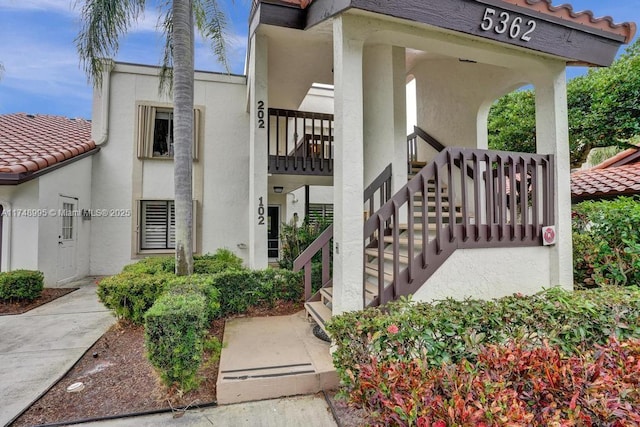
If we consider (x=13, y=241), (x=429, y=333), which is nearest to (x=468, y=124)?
(x=429, y=333)

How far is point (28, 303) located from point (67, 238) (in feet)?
7.15

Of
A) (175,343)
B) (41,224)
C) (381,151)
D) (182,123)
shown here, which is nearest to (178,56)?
(182,123)

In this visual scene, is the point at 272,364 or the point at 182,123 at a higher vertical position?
the point at 182,123

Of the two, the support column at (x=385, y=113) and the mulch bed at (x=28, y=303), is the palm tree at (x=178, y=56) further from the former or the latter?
the mulch bed at (x=28, y=303)

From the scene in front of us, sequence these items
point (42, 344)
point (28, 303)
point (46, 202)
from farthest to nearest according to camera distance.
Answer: point (46, 202) → point (28, 303) → point (42, 344)

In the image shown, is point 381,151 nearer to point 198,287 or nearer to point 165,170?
point 198,287

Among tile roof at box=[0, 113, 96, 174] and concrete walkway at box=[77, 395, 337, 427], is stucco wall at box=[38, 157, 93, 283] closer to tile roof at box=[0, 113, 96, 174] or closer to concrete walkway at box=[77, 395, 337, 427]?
tile roof at box=[0, 113, 96, 174]

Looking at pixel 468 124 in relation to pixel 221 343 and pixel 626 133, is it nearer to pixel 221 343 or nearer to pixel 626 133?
pixel 221 343

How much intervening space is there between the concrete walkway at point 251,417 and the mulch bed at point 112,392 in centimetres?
10

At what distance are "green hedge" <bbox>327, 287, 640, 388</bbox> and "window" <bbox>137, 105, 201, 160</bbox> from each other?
27.3 feet

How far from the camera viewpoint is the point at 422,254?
3.39 metres

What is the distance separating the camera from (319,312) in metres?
4.33

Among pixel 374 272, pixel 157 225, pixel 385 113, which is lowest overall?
pixel 374 272

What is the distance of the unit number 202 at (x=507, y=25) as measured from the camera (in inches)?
140
